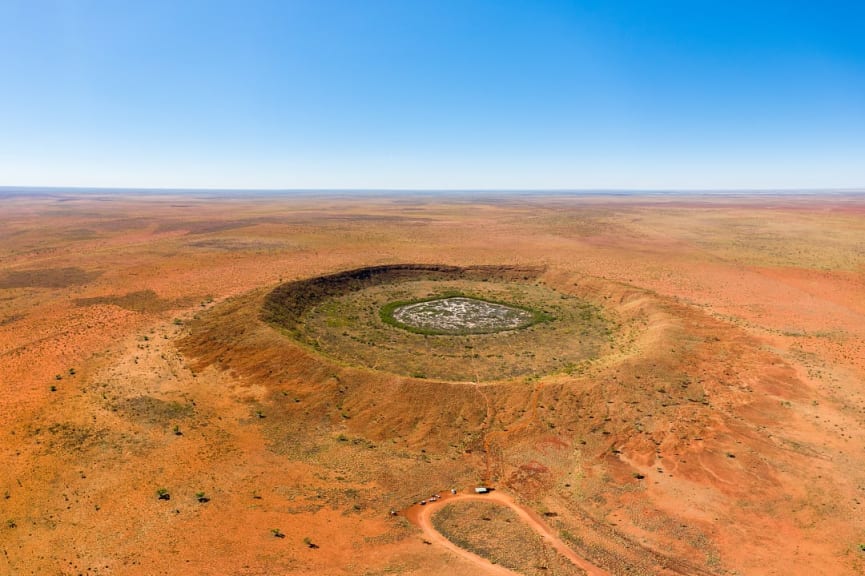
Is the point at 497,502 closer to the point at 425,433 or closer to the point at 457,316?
the point at 425,433

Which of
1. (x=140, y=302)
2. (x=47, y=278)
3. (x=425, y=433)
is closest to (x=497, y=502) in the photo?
(x=425, y=433)

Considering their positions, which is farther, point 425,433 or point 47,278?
point 47,278

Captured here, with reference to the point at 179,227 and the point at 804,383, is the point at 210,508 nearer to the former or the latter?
the point at 804,383

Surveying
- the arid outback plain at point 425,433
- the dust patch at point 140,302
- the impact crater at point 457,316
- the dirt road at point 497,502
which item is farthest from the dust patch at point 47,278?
the dirt road at point 497,502

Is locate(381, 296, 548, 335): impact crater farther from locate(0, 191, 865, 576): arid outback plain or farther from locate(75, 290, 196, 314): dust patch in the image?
locate(75, 290, 196, 314): dust patch

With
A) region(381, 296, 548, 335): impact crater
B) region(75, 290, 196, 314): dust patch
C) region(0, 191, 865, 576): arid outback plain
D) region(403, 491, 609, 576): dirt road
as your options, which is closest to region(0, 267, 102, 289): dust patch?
region(0, 191, 865, 576): arid outback plain

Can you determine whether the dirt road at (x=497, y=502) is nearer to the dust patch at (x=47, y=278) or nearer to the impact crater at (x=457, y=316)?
the impact crater at (x=457, y=316)
